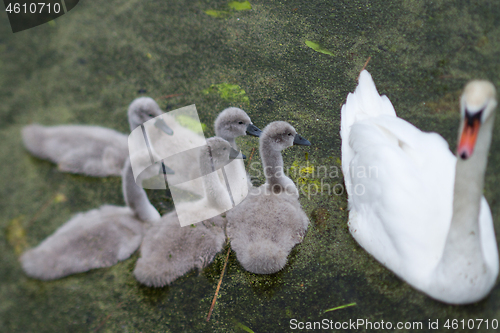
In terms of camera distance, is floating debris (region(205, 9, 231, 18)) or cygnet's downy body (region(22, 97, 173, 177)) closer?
cygnet's downy body (region(22, 97, 173, 177))

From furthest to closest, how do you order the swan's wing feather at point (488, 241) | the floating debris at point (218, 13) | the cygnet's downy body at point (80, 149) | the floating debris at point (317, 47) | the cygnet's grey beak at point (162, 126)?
the floating debris at point (218, 13), the floating debris at point (317, 47), the cygnet's downy body at point (80, 149), the cygnet's grey beak at point (162, 126), the swan's wing feather at point (488, 241)

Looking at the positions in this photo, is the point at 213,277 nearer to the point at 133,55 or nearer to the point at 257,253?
the point at 257,253

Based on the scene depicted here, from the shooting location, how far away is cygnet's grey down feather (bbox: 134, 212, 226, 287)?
6.14ft

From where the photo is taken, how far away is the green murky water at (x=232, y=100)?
1.85m

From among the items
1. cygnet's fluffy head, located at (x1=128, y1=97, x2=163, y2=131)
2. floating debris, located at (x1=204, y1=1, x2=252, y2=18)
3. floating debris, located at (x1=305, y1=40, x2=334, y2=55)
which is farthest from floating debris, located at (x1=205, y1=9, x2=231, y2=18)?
cygnet's fluffy head, located at (x1=128, y1=97, x2=163, y2=131)

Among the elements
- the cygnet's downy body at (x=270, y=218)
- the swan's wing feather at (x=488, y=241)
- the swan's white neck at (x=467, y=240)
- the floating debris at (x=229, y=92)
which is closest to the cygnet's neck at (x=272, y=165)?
the cygnet's downy body at (x=270, y=218)

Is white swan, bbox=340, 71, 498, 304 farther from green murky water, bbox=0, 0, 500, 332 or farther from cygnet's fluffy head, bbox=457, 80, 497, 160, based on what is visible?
green murky water, bbox=0, 0, 500, 332

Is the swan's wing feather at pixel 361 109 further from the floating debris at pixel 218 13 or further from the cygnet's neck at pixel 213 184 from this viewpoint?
the floating debris at pixel 218 13

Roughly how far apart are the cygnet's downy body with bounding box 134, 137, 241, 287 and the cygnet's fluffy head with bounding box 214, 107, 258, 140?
181 mm

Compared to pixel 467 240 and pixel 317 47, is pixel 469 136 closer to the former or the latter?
pixel 467 240

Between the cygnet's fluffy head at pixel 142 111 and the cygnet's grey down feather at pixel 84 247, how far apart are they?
2.07 feet

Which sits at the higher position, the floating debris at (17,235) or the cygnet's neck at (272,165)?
the cygnet's neck at (272,165)

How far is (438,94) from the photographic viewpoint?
2594 millimetres

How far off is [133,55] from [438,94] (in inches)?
99.5
